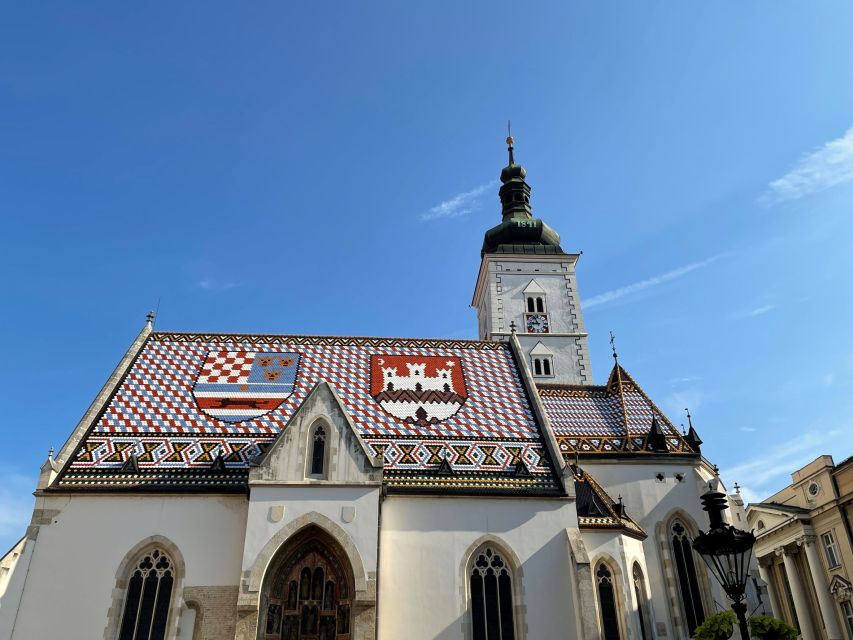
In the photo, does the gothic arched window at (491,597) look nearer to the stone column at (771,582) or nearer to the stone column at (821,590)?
the stone column at (821,590)

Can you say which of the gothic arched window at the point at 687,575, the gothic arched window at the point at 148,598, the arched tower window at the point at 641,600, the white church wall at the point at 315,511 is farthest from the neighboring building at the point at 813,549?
the gothic arched window at the point at 148,598

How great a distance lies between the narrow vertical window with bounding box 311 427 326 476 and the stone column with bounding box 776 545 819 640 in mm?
28933

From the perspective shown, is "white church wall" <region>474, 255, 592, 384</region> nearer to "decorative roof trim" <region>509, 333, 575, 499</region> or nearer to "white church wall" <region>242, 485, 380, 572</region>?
"decorative roof trim" <region>509, 333, 575, 499</region>

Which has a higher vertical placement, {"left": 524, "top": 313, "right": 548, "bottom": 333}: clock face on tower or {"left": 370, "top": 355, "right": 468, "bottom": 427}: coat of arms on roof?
{"left": 524, "top": 313, "right": 548, "bottom": 333}: clock face on tower

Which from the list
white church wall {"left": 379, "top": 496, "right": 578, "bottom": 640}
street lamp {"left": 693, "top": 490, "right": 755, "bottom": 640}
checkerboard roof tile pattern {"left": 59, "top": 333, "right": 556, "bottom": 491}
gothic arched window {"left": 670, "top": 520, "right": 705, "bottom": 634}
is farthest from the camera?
gothic arched window {"left": 670, "top": 520, "right": 705, "bottom": 634}

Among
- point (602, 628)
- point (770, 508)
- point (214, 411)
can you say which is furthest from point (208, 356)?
point (770, 508)

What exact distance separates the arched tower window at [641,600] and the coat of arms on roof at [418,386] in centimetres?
757

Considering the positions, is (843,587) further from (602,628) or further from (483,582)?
(483,582)

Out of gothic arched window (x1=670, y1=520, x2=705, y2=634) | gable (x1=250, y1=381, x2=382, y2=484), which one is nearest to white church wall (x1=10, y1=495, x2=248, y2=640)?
gable (x1=250, y1=381, x2=382, y2=484)

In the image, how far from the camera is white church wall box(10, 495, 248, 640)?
58.6ft

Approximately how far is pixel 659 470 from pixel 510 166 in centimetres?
2777

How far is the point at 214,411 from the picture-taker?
73.9ft

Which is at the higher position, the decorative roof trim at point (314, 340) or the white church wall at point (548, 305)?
the white church wall at point (548, 305)

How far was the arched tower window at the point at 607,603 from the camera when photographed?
19.2 m
